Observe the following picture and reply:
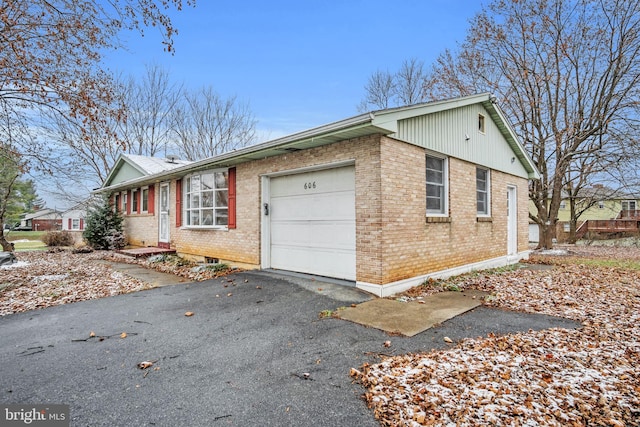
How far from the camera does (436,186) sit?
25.2 feet

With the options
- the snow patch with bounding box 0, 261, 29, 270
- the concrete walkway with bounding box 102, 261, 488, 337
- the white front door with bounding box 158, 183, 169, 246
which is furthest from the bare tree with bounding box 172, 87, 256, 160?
the concrete walkway with bounding box 102, 261, 488, 337

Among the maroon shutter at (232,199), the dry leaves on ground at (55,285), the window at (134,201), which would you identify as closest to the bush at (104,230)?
the window at (134,201)

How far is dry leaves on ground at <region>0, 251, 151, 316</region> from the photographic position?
617cm

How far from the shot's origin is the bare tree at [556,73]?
1476 cm

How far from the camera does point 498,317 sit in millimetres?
5098

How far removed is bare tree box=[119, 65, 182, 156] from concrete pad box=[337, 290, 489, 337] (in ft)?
78.8

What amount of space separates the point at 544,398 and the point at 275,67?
19.2m

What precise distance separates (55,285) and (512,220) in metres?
13.5

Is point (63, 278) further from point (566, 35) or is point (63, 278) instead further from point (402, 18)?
point (566, 35)

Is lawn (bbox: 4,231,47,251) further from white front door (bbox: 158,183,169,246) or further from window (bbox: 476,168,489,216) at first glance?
window (bbox: 476,168,489,216)

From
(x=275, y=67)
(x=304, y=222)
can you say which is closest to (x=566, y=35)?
(x=275, y=67)

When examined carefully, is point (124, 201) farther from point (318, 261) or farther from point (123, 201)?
point (318, 261)

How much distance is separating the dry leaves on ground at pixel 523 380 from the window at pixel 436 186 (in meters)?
3.28

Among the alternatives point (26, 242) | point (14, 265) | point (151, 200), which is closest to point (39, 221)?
→ point (26, 242)
